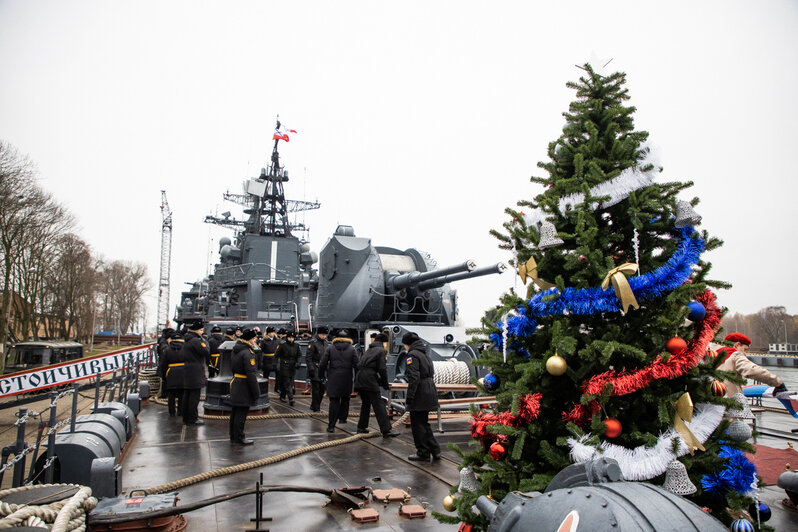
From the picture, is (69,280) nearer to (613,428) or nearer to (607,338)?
(607,338)

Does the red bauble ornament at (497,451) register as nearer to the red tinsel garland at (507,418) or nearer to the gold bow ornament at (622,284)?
the red tinsel garland at (507,418)

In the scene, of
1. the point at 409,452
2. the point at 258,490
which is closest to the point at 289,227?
the point at 409,452

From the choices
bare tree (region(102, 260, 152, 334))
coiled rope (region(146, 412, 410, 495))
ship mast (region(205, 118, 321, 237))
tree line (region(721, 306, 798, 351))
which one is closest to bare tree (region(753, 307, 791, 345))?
tree line (region(721, 306, 798, 351))

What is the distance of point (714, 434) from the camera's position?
10.5 feet

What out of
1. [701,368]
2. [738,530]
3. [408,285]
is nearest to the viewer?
[738,530]

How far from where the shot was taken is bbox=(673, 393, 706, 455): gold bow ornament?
2959 mm

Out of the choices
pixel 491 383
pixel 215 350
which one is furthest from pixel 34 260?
pixel 491 383

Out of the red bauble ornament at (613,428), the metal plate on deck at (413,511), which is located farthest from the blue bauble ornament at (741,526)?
the metal plate on deck at (413,511)

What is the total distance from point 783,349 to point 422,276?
52295 mm

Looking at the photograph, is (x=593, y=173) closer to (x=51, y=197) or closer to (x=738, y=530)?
(x=738, y=530)

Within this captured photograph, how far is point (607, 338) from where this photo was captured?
3.08 metres

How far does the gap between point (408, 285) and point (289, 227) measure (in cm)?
2186

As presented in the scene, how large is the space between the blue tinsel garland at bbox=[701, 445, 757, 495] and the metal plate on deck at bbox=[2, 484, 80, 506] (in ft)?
13.5

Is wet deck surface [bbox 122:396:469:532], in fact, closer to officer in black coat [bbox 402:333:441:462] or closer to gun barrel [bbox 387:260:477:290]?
officer in black coat [bbox 402:333:441:462]
